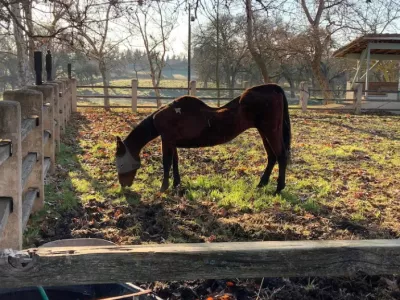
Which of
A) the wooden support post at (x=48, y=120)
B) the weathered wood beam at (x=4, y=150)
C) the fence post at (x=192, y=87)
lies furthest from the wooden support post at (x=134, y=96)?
the weathered wood beam at (x=4, y=150)

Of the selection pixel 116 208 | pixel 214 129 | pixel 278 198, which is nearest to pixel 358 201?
pixel 278 198

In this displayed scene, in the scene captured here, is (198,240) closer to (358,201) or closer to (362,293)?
(362,293)

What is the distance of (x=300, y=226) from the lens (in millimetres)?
4145

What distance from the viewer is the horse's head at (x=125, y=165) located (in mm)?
5207

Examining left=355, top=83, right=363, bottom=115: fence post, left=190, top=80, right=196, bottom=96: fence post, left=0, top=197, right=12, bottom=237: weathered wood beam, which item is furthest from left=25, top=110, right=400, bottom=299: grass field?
left=355, top=83, right=363, bottom=115: fence post

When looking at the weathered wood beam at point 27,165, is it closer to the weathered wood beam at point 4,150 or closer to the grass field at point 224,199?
the grass field at point 224,199

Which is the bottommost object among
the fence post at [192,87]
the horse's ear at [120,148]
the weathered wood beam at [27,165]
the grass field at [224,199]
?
the grass field at [224,199]

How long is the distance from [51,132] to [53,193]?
939mm

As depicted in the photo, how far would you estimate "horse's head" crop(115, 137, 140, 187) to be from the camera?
5207 millimetres

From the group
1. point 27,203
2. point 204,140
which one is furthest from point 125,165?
point 27,203

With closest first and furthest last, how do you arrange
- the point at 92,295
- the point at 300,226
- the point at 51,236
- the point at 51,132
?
1. the point at 92,295
2. the point at 51,236
3. the point at 300,226
4. the point at 51,132

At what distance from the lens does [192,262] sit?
5.41ft

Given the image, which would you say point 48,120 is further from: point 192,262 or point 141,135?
point 192,262

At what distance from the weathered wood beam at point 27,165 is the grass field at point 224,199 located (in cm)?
60
